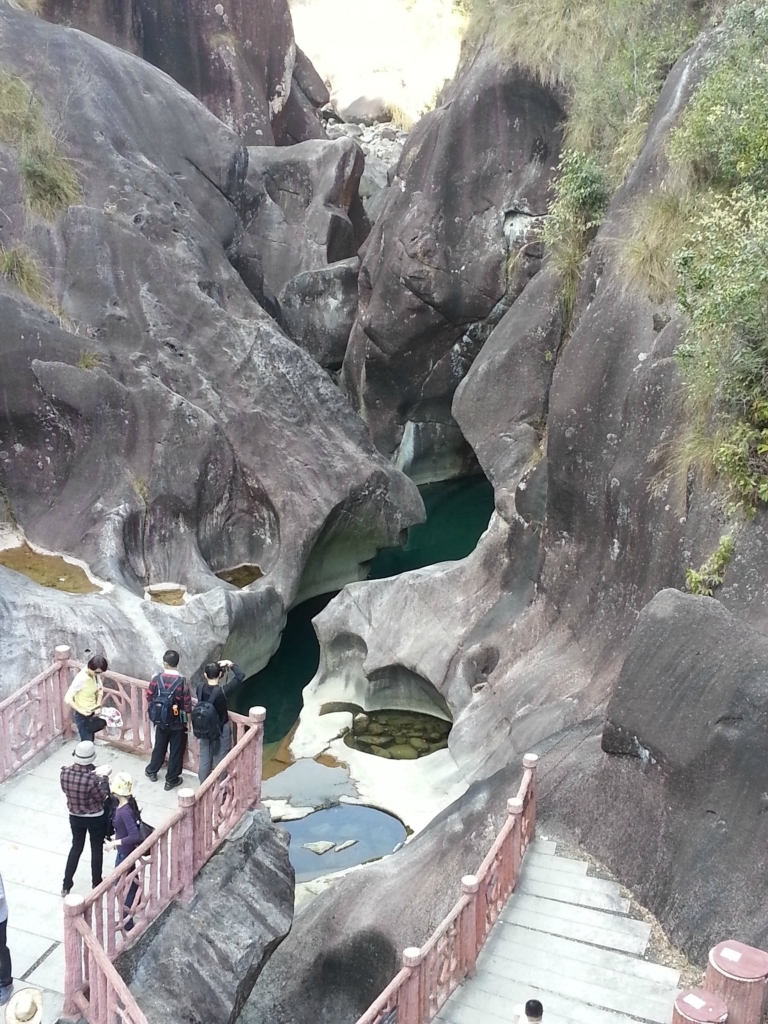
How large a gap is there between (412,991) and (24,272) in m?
18.2

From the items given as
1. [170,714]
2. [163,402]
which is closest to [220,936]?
[170,714]

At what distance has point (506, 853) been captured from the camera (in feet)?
29.6

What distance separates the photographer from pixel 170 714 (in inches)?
379

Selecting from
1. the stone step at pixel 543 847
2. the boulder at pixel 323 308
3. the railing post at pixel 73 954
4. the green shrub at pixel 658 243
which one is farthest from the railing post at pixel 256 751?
the boulder at pixel 323 308

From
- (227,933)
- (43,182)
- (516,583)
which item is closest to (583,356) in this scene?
(516,583)

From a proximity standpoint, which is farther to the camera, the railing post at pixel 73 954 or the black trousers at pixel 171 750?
the black trousers at pixel 171 750

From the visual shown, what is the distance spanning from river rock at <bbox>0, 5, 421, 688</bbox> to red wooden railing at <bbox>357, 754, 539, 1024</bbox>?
8916mm

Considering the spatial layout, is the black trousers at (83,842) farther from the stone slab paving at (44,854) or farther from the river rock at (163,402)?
the river rock at (163,402)

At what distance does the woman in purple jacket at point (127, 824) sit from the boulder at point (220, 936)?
1.44ft

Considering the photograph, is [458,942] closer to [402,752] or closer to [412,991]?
[412,991]

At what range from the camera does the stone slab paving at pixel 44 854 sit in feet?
25.6

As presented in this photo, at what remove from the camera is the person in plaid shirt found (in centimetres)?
802

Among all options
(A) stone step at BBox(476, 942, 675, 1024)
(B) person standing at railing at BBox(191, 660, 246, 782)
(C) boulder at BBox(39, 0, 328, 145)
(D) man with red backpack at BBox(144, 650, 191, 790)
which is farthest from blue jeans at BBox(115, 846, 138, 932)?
(C) boulder at BBox(39, 0, 328, 145)

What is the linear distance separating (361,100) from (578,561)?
137 feet
